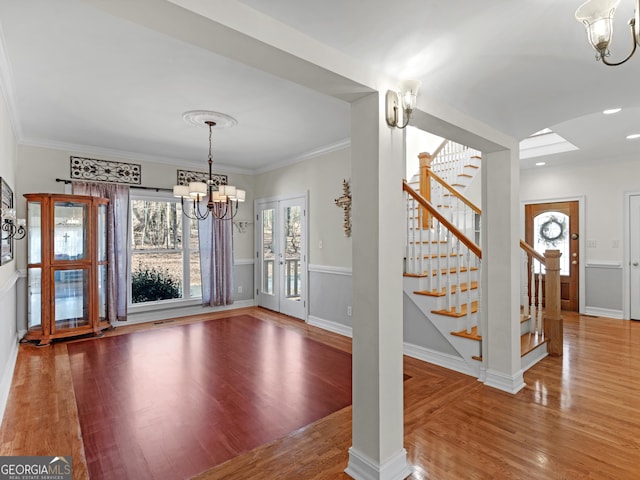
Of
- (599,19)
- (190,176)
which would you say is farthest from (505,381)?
(190,176)

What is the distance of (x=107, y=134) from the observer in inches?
166

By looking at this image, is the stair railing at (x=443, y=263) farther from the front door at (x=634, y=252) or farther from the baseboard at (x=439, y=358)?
Result: the front door at (x=634, y=252)

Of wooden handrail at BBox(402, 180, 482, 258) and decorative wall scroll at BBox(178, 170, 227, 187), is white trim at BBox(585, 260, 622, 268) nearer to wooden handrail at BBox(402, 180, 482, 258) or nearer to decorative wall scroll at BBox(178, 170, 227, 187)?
wooden handrail at BBox(402, 180, 482, 258)

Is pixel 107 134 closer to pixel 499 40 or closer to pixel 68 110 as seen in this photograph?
pixel 68 110

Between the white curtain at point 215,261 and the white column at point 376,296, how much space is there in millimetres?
4423

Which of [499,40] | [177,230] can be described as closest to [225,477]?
[499,40]

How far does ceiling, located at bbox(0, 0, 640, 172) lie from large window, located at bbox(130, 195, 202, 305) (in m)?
1.40

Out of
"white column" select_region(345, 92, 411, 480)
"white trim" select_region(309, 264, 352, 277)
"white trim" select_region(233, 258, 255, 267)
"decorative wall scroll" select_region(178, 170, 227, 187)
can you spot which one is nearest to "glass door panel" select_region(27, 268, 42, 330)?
"decorative wall scroll" select_region(178, 170, 227, 187)

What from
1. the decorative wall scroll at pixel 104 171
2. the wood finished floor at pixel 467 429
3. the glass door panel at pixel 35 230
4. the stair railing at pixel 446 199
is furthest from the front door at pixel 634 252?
the glass door panel at pixel 35 230

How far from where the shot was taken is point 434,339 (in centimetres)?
359

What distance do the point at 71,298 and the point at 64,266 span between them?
1.42 ft

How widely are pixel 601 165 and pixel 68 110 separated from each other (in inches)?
290

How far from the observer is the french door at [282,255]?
18.0 ft

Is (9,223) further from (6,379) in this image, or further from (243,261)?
(243,261)
